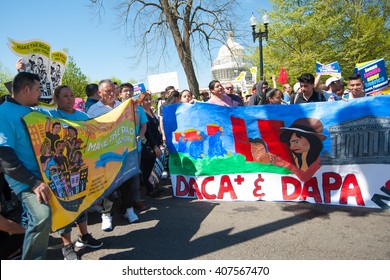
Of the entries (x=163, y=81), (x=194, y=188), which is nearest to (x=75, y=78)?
(x=163, y=81)

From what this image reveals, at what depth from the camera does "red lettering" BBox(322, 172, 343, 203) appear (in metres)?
4.19

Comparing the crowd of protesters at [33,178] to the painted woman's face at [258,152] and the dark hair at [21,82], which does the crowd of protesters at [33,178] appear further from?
the painted woman's face at [258,152]

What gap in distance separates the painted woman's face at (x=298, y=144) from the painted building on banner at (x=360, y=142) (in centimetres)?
26

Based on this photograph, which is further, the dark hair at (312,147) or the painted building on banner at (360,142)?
the dark hair at (312,147)

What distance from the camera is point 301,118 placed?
14.2 ft

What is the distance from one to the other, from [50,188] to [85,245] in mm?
1061

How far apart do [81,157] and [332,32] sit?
24.1 metres

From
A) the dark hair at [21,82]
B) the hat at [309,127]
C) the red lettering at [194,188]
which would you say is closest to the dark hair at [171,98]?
the red lettering at [194,188]

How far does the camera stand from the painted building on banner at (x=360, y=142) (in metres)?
3.94

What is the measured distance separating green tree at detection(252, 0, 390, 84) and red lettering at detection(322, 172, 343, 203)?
19.7 m

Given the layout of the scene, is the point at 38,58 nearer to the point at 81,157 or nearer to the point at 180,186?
the point at 81,157

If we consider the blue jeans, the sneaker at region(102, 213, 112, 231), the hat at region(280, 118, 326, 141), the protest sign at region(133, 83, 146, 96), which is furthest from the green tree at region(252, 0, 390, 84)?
the blue jeans

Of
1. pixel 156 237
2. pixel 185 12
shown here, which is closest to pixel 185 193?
pixel 156 237

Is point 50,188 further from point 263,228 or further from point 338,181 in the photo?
point 338,181
